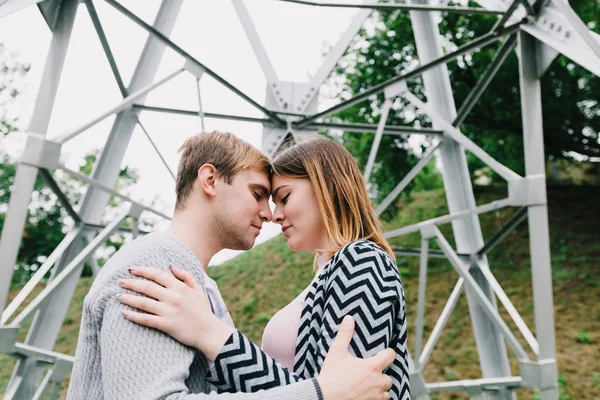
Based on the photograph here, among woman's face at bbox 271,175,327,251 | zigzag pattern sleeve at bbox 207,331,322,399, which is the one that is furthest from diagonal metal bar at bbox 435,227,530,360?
zigzag pattern sleeve at bbox 207,331,322,399

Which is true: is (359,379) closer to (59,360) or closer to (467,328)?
(59,360)

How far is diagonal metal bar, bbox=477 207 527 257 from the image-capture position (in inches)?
188

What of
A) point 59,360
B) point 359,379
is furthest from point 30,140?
point 359,379

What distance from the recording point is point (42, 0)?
3.58 meters

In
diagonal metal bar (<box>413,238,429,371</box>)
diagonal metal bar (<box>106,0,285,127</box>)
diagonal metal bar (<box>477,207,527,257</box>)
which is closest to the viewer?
diagonal metal bar (<box>106,0,285,127</box>)

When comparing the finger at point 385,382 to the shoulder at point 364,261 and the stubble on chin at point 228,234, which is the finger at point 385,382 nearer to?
the shoulder at point 364,261

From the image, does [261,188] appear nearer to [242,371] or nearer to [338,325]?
[338,325]

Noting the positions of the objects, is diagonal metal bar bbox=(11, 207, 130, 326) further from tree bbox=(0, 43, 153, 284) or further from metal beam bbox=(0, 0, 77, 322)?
tree bbox=(0, 43, 153, 284)

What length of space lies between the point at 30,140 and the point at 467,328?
34.0 ft

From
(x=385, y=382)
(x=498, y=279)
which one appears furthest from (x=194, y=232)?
(x=498, y=279)

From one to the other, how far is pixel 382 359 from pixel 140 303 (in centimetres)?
64

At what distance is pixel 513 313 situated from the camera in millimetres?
5105

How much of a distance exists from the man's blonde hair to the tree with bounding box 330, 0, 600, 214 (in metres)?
11.6

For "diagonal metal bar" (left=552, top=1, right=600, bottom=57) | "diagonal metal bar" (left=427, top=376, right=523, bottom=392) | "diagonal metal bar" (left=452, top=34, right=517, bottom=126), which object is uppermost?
"diagonal metal bar" (left=452, top=34, right=517, bottom=126)
